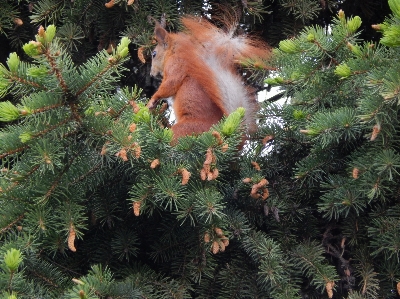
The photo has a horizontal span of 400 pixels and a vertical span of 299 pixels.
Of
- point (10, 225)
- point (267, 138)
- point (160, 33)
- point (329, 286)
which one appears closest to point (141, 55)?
point (160, 33)

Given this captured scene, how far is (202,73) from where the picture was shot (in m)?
1.90

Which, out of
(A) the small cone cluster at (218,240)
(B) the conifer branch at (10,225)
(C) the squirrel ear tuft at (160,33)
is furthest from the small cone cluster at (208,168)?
(C) the squirrel ear tuft at (160,33)

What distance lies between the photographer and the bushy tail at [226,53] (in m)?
1.77

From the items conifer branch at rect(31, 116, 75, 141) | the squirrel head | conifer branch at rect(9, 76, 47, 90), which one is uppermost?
conifer branch at rect(9, 76, 47, 90)

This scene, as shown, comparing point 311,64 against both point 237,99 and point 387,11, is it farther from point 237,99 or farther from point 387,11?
point 387,11

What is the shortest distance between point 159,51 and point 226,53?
308 millimetres

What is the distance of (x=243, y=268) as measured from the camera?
1.33 m

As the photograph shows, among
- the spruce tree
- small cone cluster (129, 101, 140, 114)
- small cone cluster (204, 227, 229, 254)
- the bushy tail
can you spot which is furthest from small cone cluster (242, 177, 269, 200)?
the bushy tail

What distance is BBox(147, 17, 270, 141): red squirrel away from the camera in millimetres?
1777

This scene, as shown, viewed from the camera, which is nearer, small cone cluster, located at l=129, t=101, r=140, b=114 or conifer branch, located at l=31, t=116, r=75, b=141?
conifer branch, located at l=31, t=116, r=75, b=141

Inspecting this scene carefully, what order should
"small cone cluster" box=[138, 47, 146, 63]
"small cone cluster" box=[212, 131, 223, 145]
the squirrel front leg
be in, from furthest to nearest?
the squirrel front leg < "small cone cluster" box=[138, 47, 146, 63] < "small cone cluster" box=[212, 131, 223, 145]

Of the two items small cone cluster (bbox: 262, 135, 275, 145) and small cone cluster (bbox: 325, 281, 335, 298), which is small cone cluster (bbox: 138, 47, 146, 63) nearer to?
small cone cluster (bbox: 262, 135, 275, 145)

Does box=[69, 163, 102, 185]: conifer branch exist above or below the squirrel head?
above

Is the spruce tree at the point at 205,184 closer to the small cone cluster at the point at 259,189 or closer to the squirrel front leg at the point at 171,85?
the small cone cluster at the point at 259,189
